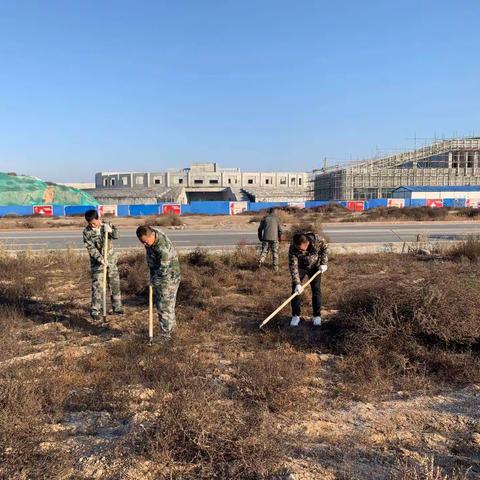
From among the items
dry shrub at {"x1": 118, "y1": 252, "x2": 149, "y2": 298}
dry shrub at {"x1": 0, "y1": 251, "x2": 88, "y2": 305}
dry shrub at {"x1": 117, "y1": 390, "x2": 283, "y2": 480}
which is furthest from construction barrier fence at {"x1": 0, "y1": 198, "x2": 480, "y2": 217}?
dry shrub at {"x1": 117, "y1": 390, "x2": 283, "y2": 480}

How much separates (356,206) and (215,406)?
Result: 42.1 meters

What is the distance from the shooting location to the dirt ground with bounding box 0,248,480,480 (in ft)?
10.1

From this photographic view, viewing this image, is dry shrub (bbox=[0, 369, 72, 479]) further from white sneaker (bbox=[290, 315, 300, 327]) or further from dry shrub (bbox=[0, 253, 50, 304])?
dry shrub (bbox=[0, 253, 50, 304])

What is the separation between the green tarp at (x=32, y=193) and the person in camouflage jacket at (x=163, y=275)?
4916cm

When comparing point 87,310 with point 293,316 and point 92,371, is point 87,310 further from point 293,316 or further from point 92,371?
point 293,316

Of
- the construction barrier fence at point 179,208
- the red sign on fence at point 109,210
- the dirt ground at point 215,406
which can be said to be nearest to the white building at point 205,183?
the construction barrier fence at point 179,208

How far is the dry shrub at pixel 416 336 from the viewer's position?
4746mm

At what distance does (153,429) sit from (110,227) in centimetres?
405

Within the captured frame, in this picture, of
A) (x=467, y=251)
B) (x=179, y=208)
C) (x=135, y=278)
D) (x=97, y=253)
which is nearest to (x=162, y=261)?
(x=97, y=253)

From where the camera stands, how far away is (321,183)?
74.4 metres

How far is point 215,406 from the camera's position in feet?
11.7

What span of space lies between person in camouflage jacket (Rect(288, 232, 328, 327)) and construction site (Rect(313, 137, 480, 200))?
59813 millimetres

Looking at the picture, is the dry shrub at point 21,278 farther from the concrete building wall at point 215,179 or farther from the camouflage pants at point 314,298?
the concrete building wall at point 215,179

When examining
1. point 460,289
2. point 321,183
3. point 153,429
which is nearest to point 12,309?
point 153,429
